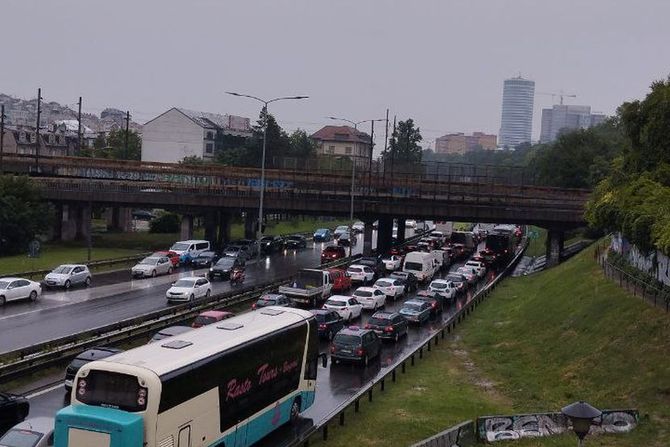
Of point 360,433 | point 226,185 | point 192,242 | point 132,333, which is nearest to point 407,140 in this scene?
point 226,185

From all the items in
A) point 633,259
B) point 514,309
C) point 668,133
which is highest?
point 668,133

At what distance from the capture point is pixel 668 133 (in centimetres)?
3725

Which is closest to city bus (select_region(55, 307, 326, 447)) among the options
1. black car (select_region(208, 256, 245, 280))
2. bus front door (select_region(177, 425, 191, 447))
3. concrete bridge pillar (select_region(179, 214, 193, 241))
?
bus front door (select_region(177, 425, 191, 447))

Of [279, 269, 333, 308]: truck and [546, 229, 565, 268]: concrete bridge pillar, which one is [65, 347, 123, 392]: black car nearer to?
[279, 269, 333, 308]: truck

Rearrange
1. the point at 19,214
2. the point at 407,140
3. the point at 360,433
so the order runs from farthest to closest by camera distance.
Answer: the point at 407,140 < the point at 19,214 < the point at 360,433

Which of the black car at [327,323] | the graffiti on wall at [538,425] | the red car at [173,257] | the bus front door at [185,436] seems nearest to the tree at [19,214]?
the red car at [173,257]

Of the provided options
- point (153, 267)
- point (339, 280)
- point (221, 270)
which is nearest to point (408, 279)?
point (339, 280)

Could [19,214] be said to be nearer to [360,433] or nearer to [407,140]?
[360,433]

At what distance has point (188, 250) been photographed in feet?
208

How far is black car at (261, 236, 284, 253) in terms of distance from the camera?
76.8 meters

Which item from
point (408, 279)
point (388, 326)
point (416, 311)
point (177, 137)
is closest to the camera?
point (388, 326)

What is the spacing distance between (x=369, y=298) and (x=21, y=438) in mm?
30191

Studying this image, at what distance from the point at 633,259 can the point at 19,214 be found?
4453cm

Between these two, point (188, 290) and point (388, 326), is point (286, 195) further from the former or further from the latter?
point (388, 326)
